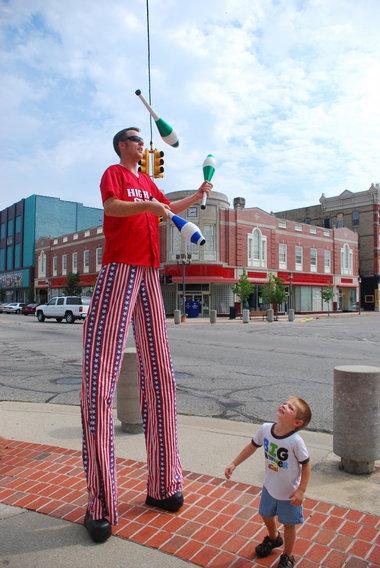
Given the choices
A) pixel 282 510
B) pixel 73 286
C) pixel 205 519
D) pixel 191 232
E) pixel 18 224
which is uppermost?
pixel 18 224

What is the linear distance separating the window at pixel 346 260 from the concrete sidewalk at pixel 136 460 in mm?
46089

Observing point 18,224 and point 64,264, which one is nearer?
point 64,264

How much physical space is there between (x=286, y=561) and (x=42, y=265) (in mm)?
54609

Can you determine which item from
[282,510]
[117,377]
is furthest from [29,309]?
[282,510]

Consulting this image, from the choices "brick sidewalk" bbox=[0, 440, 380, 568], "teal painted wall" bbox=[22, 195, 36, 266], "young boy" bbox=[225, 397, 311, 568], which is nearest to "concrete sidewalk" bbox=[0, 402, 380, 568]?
"brick sidewalk" bbox=[0, 440, 380, 568]

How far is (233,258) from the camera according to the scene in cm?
3784

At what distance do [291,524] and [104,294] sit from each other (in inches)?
60.0

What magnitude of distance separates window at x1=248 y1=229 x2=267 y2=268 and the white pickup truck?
50.2 ft

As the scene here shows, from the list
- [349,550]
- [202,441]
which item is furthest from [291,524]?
[202,441]

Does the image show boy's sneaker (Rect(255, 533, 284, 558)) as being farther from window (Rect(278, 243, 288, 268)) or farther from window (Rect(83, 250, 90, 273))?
window (Rect(83, 250, 90, 273))

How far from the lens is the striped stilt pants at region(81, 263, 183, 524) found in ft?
8.72

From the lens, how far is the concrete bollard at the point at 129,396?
462 centimetres

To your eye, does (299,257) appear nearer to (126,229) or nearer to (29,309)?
(29,309)

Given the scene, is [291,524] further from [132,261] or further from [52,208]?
[52,208]
